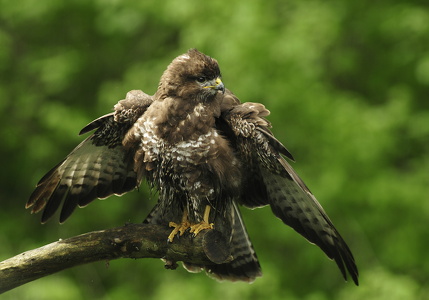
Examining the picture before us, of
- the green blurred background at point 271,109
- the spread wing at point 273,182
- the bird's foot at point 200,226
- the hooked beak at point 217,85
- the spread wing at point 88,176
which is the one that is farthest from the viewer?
the green blurred background at point 271,109

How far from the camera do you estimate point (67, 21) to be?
1097 centimetres

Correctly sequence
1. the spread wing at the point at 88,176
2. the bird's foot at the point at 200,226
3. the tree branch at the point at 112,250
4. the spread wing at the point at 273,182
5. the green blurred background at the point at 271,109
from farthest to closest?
the green blurred background at the point at 271,109 → the spread wing at the point at 88,176 → the bird's foot at the point at 200,226 → the spread wing at the point at 273,182 → the tree branch at the point at 112,250

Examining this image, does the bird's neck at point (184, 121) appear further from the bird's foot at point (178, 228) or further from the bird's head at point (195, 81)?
the bird's foot at point (178, 228)

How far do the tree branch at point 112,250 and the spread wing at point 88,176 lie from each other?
2.48 ft

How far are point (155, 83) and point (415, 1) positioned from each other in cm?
A: 400

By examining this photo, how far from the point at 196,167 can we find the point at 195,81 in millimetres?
627

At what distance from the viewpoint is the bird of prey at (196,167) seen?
5074 mm

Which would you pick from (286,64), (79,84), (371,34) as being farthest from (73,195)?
(371,34)

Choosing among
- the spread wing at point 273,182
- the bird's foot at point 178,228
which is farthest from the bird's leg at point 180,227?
the spread wing at point 273,182

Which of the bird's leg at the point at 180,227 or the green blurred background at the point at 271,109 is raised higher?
the green blurred background at the point at 271,109

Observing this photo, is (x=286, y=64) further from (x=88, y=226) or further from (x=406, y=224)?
(x=88, y=226)

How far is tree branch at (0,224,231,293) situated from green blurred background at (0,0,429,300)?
259 centimetres

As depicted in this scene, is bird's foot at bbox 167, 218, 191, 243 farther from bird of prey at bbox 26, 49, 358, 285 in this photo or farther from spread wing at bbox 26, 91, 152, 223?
spread wing at bbox 26, 91, 152, 223

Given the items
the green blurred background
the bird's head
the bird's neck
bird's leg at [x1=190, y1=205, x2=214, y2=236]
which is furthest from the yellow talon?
the green blurred background
